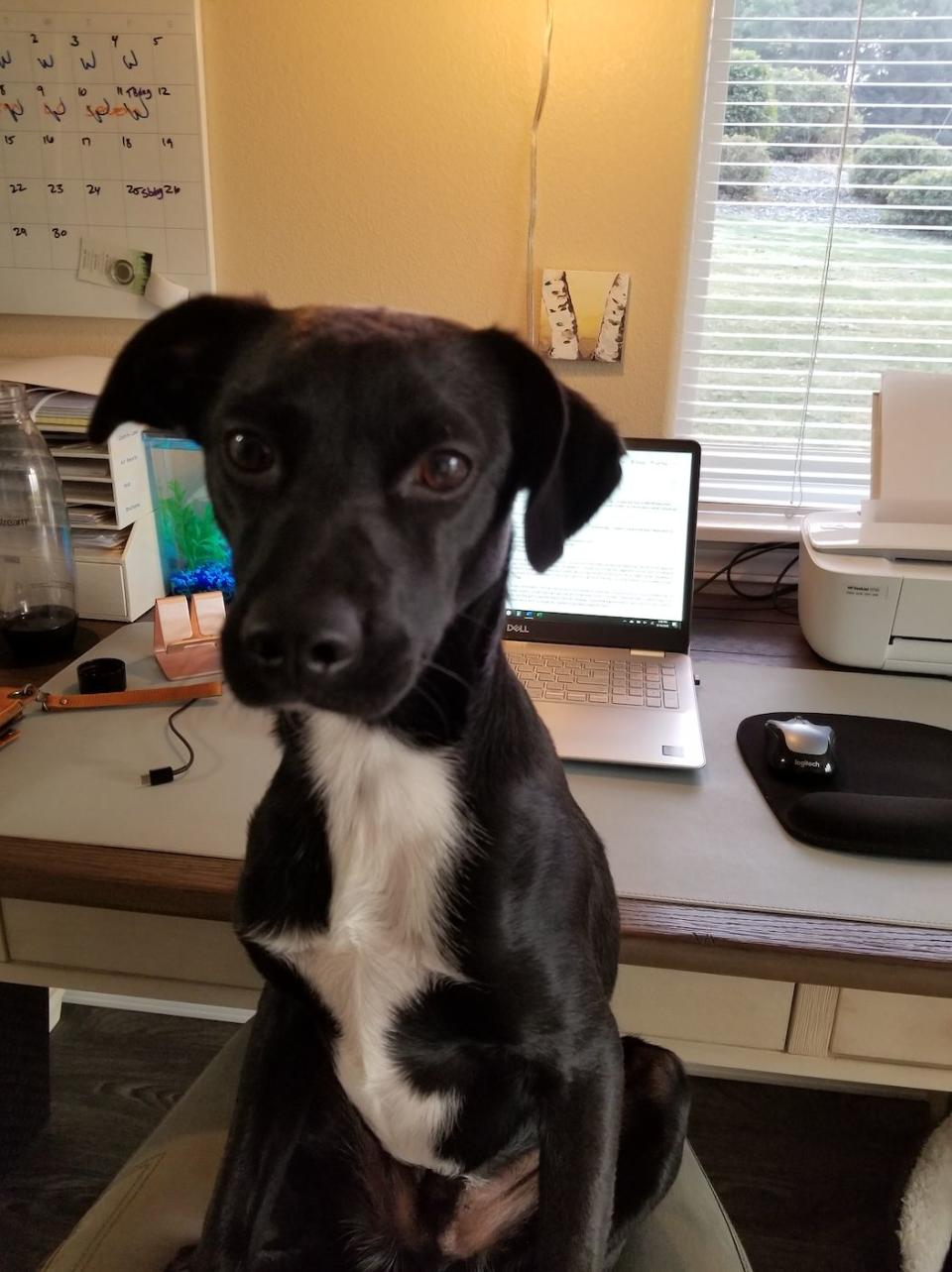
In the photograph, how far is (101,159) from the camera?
4.83ft

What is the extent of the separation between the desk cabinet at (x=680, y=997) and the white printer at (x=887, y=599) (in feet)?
1.81

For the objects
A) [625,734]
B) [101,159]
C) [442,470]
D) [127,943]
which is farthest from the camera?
[101,159]

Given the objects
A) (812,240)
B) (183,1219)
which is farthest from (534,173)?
(183,1219)

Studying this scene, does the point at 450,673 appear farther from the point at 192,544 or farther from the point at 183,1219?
the point at 192,544

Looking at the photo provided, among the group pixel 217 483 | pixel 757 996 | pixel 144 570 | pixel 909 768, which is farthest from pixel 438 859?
pixel 144 570

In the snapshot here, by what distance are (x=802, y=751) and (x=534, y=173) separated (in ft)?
3.08

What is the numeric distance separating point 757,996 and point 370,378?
66cm

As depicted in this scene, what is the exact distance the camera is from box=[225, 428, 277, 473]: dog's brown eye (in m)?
0.60

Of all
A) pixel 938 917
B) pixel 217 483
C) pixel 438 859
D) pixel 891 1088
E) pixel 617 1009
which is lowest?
pixel 891 1088

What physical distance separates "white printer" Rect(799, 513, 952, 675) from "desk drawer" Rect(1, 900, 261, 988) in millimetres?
873

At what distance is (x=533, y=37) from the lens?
1338mm

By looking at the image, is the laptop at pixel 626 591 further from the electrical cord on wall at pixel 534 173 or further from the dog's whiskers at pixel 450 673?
the dog's whiskers at pixel 450 673

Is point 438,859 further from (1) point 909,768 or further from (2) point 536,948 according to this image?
(1) point 909,768

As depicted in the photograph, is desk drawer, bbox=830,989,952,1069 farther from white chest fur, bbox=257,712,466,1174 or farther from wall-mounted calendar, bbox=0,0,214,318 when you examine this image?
wall-mounted calendar, bbox=0,0,214,318
